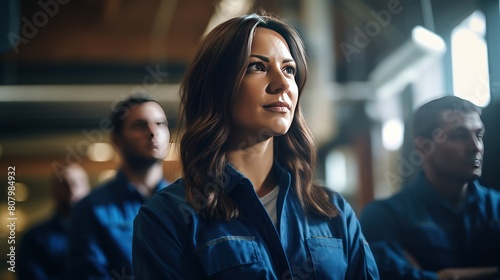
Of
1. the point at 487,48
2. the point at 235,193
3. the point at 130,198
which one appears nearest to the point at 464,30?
the point at 487,48

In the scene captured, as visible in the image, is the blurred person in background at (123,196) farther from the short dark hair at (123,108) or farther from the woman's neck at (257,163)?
the woman's neck at (257,163)

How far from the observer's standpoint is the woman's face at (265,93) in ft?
3.50

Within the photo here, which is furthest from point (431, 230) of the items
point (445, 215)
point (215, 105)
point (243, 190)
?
point (215, 105)

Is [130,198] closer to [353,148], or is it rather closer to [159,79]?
[159,79]

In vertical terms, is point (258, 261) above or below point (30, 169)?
below

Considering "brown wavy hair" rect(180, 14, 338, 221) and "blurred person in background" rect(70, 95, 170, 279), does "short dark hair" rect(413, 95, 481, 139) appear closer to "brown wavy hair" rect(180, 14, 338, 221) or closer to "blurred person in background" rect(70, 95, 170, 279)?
"brown wavy hair" rect(180, 14, 338, 221)

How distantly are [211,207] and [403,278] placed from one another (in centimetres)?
61

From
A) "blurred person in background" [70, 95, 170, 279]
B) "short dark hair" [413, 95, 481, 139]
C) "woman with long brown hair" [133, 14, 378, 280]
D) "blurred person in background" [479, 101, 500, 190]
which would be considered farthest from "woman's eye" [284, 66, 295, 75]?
"blurred person in background" [479, 101, 500, 190]

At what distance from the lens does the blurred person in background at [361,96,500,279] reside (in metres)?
1.37

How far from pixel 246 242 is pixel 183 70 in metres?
0.65

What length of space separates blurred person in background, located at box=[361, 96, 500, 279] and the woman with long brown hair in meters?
0.27

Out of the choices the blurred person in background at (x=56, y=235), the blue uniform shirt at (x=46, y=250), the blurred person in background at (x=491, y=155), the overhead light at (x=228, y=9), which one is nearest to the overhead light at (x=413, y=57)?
the blurred person in background at (x=491, y=155)

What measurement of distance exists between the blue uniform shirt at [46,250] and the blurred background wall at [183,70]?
1.6 inches

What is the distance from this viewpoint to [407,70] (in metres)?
1.51
